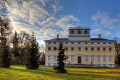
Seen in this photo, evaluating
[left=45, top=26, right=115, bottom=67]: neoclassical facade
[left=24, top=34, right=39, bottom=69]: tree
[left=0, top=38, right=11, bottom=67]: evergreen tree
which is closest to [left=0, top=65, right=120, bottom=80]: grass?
[left=24, top=34, right=39, bottom=69]: tree

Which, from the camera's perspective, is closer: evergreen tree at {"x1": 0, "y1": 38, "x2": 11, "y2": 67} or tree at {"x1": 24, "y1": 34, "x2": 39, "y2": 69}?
tree at {"x1": 24, "y1": 34, "x2": 39, "y2": 69}

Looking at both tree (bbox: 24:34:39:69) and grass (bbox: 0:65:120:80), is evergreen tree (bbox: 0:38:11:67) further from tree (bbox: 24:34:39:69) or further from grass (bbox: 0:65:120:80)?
grass (bbox: 0:65:120:80)

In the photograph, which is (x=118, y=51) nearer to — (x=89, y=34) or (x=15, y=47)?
(x=89, y=34)

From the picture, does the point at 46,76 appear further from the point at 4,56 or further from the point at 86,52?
the point at 86,52

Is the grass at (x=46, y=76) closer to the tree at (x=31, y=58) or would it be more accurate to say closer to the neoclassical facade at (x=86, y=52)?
the tree at (x=31, y=58)

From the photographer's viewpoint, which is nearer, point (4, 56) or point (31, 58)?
point (31, 58)

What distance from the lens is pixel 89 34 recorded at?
30.8m

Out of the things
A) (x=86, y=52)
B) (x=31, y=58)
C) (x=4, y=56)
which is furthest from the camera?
(x=86, y=52)

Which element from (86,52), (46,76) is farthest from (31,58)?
(86,52)

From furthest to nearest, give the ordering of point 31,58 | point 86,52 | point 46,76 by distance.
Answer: point 86,52 → point 31,58 → point 46,76

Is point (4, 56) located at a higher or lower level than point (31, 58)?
higher

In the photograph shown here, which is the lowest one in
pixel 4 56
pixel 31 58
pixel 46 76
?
pixel 46 76

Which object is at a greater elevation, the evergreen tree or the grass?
the evergreen tree

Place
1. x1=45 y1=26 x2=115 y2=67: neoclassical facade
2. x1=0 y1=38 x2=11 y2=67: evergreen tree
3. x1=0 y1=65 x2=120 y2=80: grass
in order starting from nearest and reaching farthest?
x1=0 y1=65 x2=120 y2=80: grass < x1=0 y1=38 x2=11 y2=67: evergreen tree < x1=45 y1=26 x2=115 y2=67: neoclassical facade
